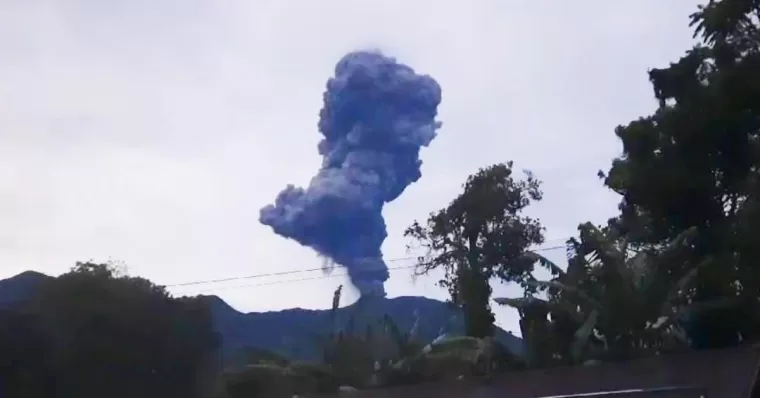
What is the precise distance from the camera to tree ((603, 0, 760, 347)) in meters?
20.1

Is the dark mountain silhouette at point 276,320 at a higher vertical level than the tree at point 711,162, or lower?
higher

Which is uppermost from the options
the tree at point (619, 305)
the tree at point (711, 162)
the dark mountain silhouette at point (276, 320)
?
the dark mountain silhouette at point (276, 320)

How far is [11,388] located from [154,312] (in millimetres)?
6212

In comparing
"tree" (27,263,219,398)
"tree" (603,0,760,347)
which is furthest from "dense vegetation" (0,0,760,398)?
"tree" (27,263,219,398)

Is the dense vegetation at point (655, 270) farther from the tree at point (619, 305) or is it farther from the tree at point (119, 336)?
the tree at point (119, 336)

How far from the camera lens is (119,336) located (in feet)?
127

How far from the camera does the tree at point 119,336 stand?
38.2 metres

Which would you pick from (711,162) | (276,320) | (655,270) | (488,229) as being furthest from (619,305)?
(276,320)

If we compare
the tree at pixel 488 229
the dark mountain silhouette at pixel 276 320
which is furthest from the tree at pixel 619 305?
the dark mountain silhouette at pixel 276 320

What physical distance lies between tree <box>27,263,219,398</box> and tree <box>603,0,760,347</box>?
22.7 meters

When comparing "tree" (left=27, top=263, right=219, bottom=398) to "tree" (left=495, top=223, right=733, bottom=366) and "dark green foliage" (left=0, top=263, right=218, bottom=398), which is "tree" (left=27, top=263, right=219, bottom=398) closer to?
"dark green foliage" (left=0, top=263, right=218, bottom=398)

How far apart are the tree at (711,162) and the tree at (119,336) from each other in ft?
74.6

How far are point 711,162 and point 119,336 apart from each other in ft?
83.8

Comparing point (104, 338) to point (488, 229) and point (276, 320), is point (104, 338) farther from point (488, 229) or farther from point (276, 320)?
point (276, 320)
